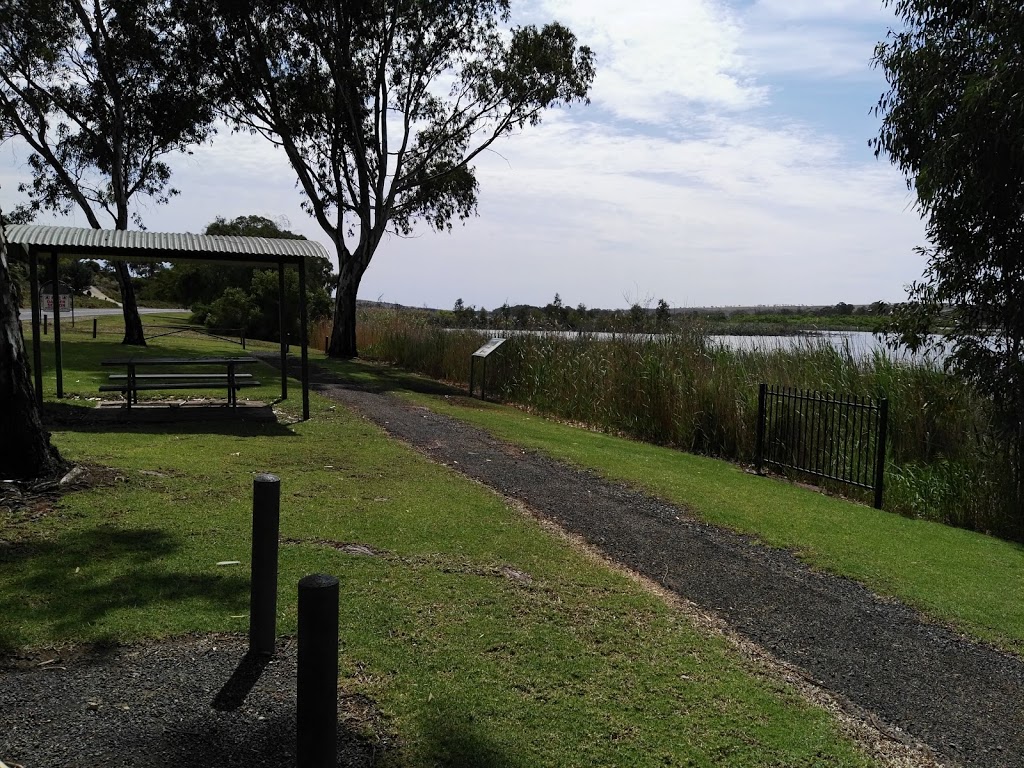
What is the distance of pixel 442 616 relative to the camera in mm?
4930

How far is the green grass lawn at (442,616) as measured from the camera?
3742 millimetres

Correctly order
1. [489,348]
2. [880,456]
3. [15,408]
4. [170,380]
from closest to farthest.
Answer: [15,408] → [880,456] → [170,380] → [489,348]

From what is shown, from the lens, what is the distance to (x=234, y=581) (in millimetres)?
5301

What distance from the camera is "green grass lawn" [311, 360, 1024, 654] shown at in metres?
6.10

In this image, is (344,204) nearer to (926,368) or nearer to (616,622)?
(926,368)

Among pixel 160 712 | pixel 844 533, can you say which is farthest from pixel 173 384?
pixel 160 712

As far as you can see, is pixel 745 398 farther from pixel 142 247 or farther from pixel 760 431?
pixel 142 247

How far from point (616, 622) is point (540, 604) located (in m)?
0.49

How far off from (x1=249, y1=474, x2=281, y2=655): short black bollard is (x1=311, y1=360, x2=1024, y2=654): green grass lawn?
4.23 m

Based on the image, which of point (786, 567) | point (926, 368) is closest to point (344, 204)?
point (926, 368)

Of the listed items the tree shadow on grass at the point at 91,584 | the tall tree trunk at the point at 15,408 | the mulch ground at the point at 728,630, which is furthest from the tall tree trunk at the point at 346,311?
the tree shadow on grass at the point at 91,584

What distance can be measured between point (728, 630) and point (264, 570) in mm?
2742

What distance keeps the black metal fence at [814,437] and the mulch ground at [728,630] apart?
13.8ft

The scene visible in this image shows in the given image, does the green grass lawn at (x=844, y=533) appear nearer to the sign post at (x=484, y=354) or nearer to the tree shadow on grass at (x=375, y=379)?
the sign post at (x=484, y=354)
